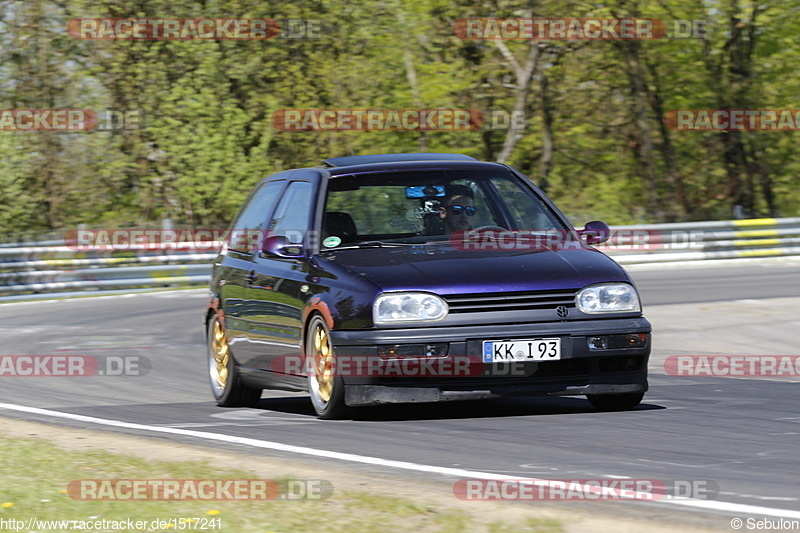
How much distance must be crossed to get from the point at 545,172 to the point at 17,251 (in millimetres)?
15257

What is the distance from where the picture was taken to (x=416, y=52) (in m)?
36.2

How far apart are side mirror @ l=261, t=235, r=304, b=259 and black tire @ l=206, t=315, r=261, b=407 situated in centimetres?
124

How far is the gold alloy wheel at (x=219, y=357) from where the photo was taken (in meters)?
10.5

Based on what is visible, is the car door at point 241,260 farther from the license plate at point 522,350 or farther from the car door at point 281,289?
the license plate at point 522,350

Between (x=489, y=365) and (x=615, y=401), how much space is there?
45.6 inches

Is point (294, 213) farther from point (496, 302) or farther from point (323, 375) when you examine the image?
point (496, 302)

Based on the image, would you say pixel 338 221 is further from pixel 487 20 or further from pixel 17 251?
pixel 487 20

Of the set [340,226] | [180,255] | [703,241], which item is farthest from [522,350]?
[703,241]

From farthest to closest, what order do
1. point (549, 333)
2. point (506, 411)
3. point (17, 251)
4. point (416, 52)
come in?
point (416, 52) < point (17, 251) < point (506, 411) < point (549, 333)

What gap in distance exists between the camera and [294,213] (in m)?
9.70

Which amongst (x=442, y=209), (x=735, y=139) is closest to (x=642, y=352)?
(x=442, y=209)

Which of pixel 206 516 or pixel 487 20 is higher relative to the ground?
pixel 487 20

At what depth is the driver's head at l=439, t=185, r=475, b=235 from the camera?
919cm

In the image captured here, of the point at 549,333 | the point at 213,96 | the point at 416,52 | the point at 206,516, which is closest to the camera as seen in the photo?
the point at 206,516
